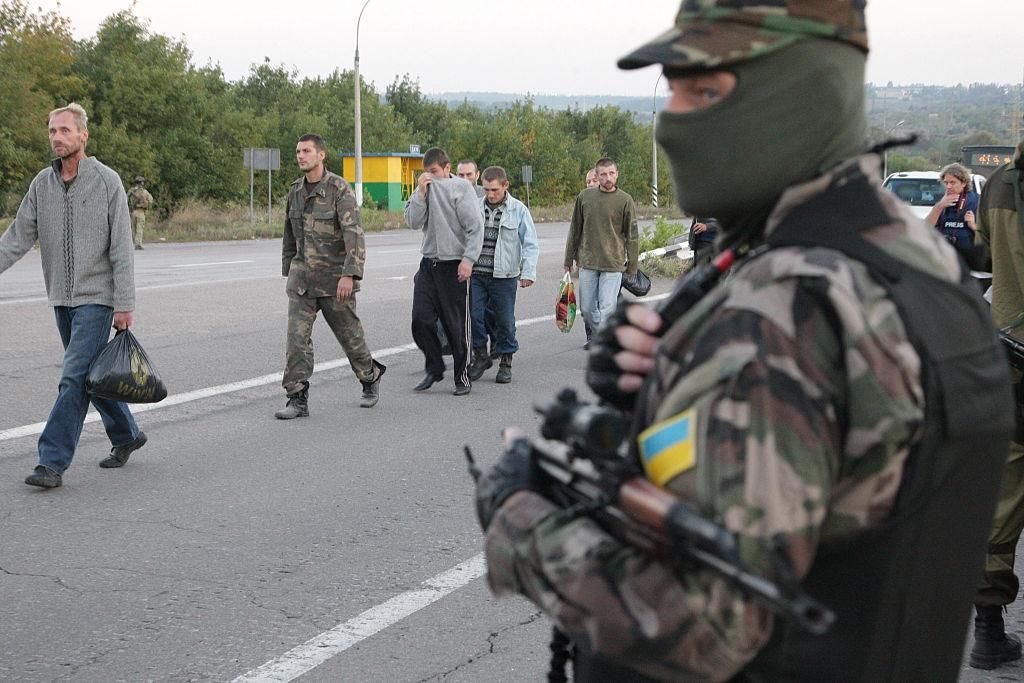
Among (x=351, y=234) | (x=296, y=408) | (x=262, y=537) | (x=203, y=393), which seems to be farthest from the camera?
(x=203, y=393)

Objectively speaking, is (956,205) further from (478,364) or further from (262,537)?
(262,537)

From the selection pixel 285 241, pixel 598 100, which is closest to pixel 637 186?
pixel 598 100

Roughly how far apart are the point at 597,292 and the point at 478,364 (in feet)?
6.25

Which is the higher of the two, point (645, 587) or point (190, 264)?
point (645, 587)

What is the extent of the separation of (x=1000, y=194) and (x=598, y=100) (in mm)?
86719

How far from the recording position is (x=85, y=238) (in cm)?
682

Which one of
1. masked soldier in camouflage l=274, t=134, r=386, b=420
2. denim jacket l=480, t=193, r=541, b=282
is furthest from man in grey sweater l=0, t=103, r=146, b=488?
denim jacket l=480, t=193, r=541, b=282

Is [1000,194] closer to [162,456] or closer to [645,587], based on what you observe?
[645,587]

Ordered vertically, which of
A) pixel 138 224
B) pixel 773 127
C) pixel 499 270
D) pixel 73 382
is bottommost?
pixel 138 224

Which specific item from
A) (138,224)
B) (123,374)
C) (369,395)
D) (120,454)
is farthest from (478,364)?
(138,224)

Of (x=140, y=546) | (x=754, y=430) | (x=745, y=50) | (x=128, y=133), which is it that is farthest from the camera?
(x=128, y=133)

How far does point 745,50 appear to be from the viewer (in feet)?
4.96

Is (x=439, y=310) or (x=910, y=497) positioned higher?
(x=910, y=497)

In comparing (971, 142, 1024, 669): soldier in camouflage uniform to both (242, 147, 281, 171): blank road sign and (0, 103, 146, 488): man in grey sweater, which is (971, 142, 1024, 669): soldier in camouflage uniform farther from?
(242, 147, 281, 171): blank road sign
